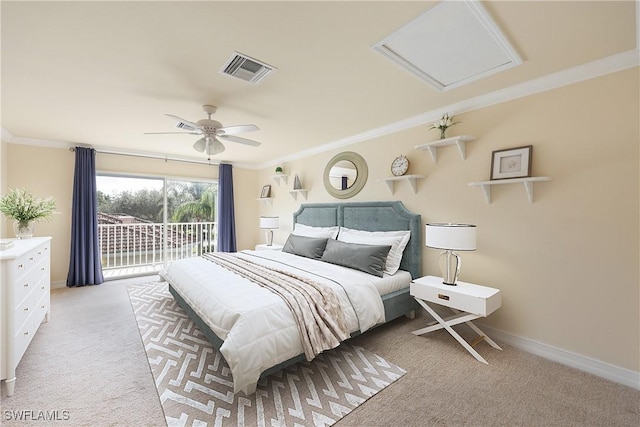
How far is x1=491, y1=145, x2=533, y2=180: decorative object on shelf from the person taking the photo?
245cm

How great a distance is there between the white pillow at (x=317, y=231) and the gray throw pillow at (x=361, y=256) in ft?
1.99

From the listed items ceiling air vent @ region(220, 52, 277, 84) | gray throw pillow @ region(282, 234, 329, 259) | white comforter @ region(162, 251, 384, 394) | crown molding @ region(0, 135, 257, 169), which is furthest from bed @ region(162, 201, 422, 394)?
crown molding @ region(0, 135, 257, 169)

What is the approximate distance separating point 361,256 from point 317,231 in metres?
1.30

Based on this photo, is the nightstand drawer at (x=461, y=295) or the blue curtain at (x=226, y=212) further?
the blue curtain at (x=226, y=212)

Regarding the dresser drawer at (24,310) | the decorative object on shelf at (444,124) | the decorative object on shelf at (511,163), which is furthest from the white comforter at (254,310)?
the decorative object on shelf at (444,124)

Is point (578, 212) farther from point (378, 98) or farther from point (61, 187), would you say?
point (61, 187)

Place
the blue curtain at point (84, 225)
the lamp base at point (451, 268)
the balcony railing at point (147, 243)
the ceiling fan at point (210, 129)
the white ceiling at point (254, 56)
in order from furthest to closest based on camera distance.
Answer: the balcony railing at point (147, 243)
the blue curtain at point (84, 225)
the ceiling fan at point (210, 129)
the lamp base at point (451, 268)
the white ceiling at point (254, 56)

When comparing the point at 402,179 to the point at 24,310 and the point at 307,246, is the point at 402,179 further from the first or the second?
the point at 24,310

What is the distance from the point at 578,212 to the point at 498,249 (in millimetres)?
685

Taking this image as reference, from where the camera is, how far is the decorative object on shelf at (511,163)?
2453mm

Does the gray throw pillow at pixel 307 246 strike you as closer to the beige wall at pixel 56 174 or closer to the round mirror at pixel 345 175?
the round mirror at pixel 345 175

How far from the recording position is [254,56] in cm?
200

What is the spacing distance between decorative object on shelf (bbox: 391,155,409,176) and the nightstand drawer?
138 centimetres
